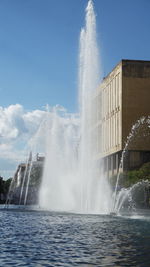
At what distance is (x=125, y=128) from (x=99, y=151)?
677 inches

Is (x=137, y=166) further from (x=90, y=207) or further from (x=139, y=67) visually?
(x=90, y=207)

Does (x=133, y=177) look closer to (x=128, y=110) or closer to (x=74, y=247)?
(x=128, y=110)

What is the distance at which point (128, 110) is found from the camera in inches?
3492

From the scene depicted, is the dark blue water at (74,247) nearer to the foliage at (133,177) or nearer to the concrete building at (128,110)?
the foliage at (133,177)

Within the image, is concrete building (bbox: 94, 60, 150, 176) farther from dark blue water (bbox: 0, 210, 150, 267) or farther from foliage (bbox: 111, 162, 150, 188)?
dark blue water (bbox: 0, 210, 150, 267)

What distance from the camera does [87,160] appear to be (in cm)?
4253

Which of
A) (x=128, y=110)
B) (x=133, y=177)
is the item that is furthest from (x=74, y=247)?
(x=128, y=110)

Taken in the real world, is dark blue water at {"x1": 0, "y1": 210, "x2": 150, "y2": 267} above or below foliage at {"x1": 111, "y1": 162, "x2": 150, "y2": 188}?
below

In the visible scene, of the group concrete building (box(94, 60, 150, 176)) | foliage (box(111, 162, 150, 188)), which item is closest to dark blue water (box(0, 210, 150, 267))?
foliage (box(111, 162, 150, 188))

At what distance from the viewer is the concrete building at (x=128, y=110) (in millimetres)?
86562

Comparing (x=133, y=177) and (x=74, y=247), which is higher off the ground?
(x=133, y=177)

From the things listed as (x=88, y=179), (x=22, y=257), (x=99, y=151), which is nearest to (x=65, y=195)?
(x=88, y=179)

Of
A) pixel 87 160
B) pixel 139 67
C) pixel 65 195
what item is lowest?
pixel 65 195

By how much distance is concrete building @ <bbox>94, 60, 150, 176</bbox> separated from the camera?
8656cm
